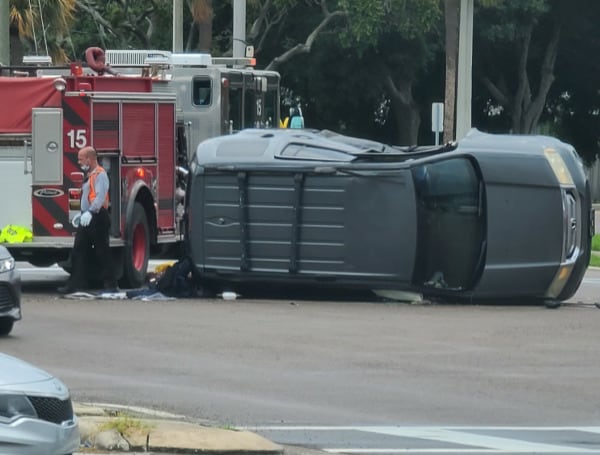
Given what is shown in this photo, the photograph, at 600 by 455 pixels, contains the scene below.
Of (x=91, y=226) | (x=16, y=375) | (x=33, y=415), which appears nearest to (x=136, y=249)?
(x=91, y=226)

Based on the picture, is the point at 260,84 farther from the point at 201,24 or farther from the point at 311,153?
the point at 201,24

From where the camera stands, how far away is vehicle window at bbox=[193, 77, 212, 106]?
77.0 feet

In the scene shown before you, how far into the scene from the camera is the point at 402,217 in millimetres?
18844

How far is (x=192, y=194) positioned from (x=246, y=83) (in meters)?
5.23

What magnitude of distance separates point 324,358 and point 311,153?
5717mm

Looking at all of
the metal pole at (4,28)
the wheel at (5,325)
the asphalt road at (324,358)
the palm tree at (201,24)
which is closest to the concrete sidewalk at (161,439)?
the asphalt road at (324,358)

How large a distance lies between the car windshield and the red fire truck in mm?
3869

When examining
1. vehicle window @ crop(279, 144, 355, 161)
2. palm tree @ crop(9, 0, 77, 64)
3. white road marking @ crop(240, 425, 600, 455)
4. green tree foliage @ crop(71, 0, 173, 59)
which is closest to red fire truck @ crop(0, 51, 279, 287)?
vehicle window @ crop(279, 144, 355, 161)

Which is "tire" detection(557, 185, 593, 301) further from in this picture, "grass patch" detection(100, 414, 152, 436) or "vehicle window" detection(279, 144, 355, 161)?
"grass patch" detection(100, 414, 152, 436)

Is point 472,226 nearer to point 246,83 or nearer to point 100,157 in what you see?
point 100,157

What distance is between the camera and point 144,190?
20453 mm

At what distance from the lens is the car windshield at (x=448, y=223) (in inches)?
742

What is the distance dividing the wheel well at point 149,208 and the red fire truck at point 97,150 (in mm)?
13

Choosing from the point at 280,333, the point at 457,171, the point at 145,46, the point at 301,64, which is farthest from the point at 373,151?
the point at 301,64
